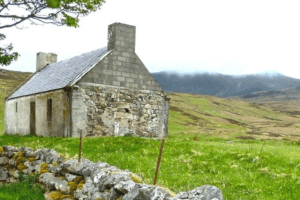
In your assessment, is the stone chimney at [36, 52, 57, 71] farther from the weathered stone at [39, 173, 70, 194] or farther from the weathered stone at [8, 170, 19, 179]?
the weathered stone at [39, 173, 70, 194]

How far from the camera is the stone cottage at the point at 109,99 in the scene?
65.8 ft

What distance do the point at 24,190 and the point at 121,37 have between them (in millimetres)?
15284

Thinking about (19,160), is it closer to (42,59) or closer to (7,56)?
(7,56)

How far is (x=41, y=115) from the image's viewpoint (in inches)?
941

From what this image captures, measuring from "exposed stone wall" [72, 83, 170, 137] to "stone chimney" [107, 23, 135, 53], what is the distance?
296cm

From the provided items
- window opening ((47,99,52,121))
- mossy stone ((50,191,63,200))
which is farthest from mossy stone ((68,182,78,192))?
window opening ((47,99,52,121))

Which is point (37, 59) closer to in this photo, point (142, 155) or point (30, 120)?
point (30, 120)

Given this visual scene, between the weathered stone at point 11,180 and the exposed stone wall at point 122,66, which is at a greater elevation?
the exposed stone wall at point 122,66

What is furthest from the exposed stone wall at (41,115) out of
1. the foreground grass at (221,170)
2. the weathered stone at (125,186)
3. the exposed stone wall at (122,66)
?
the weathered stone at (125,186)

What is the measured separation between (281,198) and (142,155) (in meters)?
6.00

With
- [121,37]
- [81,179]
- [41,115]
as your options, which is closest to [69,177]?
[81,179]

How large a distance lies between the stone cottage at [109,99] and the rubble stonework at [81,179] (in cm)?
865

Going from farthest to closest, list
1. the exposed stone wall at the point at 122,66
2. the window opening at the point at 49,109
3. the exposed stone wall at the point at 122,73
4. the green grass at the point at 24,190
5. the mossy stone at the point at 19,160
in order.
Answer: the window opening at the point at 49,109 → the exposed stone wall at the point at 122,66 → the exposed stone wall at the point at 122,73 → the mossy stone at the point at 19,160 → the green grass at the point at 24,190

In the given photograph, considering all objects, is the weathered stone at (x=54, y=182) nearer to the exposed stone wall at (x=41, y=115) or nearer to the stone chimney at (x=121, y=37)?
the exposed stone wall at (x=41, y=115)
